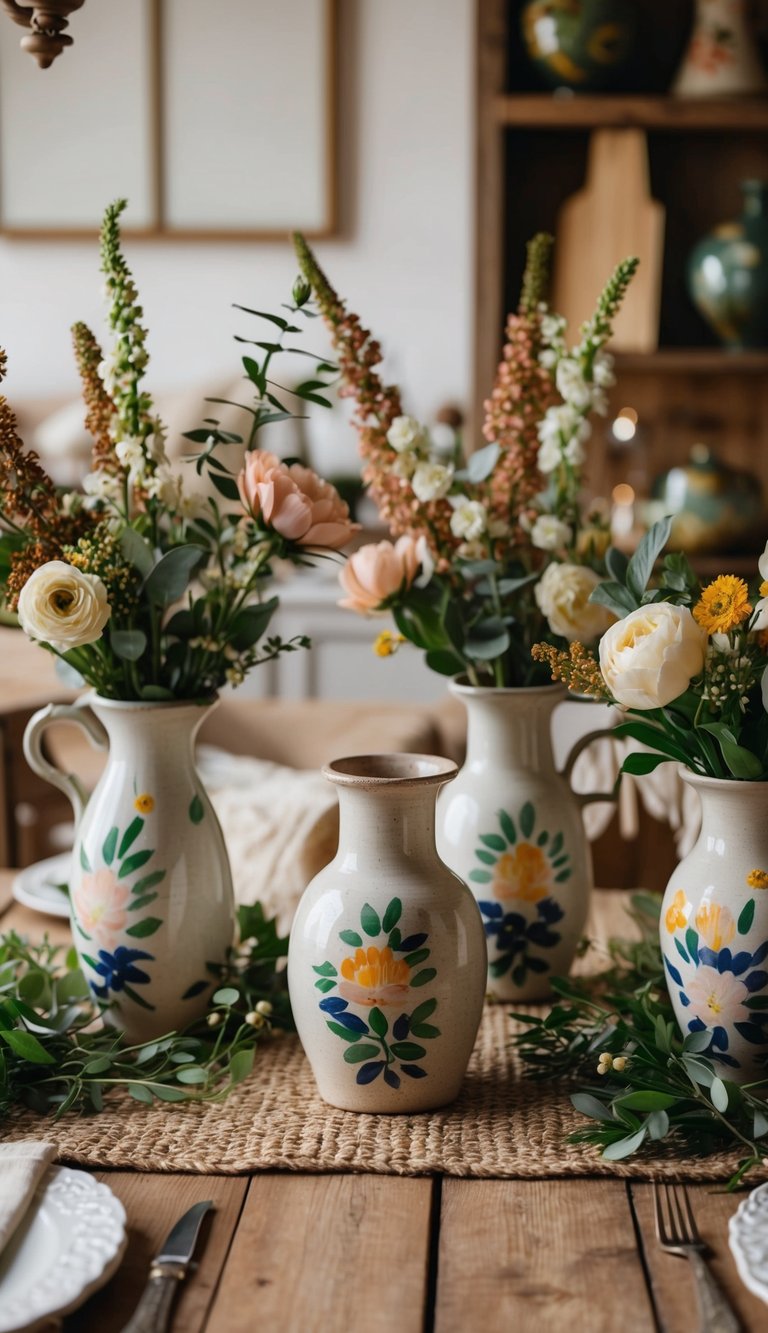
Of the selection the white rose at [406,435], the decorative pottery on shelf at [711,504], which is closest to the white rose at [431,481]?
the white rose at [406,435]

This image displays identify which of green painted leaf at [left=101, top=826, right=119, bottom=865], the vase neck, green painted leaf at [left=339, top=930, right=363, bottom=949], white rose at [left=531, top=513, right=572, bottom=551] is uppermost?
white rose at [left=531, top=513, right=572, bottom=551]

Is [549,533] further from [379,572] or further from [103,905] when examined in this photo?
[103,905]

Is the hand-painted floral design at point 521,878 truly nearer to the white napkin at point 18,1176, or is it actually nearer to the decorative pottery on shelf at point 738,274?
the white napkin at point 18,1176

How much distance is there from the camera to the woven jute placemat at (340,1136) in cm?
77

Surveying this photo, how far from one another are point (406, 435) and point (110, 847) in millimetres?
352

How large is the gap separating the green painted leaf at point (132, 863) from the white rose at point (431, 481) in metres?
0.32

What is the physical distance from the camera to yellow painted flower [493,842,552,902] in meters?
1.01

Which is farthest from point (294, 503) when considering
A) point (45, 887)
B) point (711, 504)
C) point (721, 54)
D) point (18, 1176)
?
point (721, 54)

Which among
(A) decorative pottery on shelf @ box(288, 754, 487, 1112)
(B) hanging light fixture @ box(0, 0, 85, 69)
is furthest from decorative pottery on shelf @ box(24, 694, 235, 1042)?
(B) hanging light fixture @ box(0, 0, 85, 69)

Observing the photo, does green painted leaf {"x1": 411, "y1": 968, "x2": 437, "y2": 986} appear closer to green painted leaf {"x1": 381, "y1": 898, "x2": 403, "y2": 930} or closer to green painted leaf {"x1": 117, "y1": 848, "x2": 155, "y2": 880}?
green painted leaf {"x1": 381, "y1": 898, "x2": 403, "y2": 930}

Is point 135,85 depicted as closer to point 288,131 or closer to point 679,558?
point 288,131

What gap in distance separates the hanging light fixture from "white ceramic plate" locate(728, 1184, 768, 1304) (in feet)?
2.67

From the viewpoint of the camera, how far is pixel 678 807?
141 cm

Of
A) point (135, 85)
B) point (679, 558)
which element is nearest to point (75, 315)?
point (135, 85)
